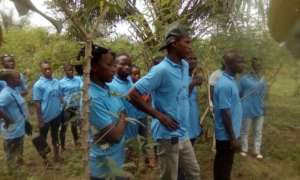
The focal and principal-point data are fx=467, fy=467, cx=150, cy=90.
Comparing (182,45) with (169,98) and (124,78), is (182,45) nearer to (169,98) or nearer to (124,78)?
(169,98)

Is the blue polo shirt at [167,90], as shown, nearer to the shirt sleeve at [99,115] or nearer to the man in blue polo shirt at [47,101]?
the shirt sleeve at [99,115]

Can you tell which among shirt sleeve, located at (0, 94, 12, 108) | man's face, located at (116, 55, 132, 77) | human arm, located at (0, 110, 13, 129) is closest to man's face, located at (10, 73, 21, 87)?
shirt sleeve, located at (0, 94, 12, 108)

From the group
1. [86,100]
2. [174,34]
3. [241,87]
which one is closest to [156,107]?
[174,34]

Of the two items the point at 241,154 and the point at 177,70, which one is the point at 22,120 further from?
the point at 241,154

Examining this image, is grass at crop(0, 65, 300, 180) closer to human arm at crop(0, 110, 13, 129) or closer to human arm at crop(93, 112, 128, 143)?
human arm at crop(0, 110, 13, 129)

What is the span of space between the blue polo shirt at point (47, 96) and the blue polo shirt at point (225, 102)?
7.27 ft

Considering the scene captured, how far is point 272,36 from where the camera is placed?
17.3 inches

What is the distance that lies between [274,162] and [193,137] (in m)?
1.99

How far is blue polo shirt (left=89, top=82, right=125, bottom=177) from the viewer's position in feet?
7.48

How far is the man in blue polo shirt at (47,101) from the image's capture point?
519cm

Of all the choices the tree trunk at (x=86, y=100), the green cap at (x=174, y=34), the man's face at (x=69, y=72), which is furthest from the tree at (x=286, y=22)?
the man's face at (x=69, y=72)

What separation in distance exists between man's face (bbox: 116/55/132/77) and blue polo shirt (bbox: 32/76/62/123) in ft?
5.47

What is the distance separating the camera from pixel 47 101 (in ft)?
17.3

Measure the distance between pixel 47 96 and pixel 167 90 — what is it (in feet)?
8.64
